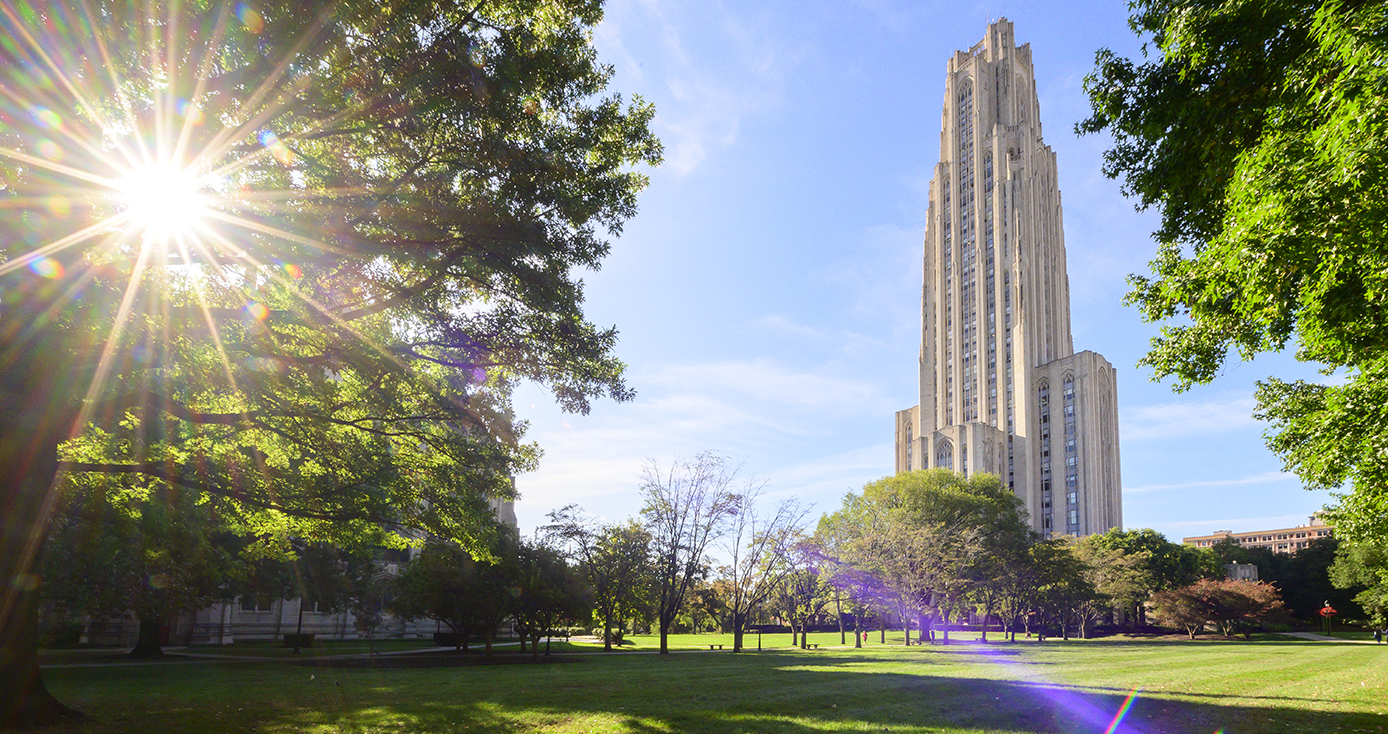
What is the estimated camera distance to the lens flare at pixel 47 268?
9.37 meters

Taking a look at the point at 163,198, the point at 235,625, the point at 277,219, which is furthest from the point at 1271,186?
the point at 235,625

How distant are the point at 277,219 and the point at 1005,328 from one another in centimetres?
12717

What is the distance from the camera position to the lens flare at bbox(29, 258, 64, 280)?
9367mm

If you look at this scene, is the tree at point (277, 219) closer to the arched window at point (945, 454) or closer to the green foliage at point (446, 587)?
the green foliage at point (446, 587)

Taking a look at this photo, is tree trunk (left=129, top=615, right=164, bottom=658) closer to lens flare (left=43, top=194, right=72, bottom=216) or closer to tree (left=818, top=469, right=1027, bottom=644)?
lens flare (left=43, top=194, right=72, bottom=216)

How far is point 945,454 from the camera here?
121562 millimetres

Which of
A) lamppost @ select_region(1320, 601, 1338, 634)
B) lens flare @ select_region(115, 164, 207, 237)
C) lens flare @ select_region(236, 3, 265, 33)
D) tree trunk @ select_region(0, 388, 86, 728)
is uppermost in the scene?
lens flare @ select_region(236, 3, 265, 33)

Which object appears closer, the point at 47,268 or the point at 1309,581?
the point at 47,268

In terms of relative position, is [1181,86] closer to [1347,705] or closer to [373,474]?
[1347,705]

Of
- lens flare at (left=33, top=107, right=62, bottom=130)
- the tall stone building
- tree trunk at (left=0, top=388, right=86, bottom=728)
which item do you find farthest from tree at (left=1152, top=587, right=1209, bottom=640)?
lens flare at (left=33, top=107, right=62, bottom=130)

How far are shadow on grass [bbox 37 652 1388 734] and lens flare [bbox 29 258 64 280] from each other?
6.30 metres

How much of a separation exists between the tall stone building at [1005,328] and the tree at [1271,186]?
10953cm

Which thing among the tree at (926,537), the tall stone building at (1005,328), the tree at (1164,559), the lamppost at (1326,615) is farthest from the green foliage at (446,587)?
the tall stone building at (1005,328)

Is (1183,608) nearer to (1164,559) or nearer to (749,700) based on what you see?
(1164,559)
